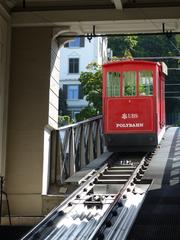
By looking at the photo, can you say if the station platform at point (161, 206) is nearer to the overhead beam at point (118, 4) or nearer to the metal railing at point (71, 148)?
the metal railing at point (71, 148)

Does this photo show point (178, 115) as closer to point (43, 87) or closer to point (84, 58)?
point (84, 58)

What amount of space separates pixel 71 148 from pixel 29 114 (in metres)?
2.25

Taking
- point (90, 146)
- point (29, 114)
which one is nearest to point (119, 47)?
point (90, 146)

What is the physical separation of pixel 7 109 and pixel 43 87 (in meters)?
1.05

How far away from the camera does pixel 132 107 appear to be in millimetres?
Result: 16734

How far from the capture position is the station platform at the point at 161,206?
6.96m

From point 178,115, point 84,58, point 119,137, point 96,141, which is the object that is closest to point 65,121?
point 84,58

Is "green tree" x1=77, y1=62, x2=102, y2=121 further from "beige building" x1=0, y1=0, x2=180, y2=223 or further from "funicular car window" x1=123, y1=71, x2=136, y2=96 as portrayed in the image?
"beige building" x1=0, y1=0, x2=180, y2=223

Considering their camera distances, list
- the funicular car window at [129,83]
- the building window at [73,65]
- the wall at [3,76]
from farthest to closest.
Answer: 1. the building window at [73,65]
2. the funicular car window at [129,83]
3. the wall at [3,76]

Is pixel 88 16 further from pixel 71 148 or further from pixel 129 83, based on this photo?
pixel 129 83

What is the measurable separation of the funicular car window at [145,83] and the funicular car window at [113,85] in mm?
749

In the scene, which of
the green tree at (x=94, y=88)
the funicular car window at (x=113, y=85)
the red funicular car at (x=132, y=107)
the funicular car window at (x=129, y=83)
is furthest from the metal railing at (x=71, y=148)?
the green tree at (x=94, y=88)

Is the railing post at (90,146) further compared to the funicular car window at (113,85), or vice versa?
the railing post at (90,146)

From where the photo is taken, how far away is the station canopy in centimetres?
1270
